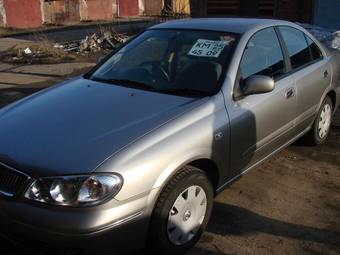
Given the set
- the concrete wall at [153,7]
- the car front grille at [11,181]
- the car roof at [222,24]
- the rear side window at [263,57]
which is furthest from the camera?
the concrete wall at [153,7]

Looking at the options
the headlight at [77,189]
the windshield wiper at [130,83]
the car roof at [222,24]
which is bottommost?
the headlight at [77,189]

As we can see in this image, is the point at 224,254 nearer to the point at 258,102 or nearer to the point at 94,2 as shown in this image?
the point at 258,102

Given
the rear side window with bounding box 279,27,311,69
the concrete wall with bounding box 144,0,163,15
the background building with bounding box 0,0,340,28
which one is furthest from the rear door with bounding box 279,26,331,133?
the concrete wall with bounding box 144,0,163,15

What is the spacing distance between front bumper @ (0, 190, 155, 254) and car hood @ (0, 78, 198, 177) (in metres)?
0.23

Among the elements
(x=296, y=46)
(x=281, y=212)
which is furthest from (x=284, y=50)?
(x=281, y=212)

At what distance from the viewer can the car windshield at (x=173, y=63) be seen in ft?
12.8

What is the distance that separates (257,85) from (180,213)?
1216 millimetres

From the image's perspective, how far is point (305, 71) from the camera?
489 cm

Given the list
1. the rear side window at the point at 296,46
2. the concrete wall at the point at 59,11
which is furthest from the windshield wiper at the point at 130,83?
the concrete wall at the point at 59,11

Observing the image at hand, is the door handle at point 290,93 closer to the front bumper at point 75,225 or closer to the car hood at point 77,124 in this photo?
the car hood at point 77,124

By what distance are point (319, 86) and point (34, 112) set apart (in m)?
3.01

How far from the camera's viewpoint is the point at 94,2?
29.7 m

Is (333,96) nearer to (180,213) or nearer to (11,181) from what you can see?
(180,213)

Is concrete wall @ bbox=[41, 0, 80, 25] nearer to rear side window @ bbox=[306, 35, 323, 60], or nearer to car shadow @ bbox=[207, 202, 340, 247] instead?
rear side window @ bbox=[306, 35, 323, 60]
